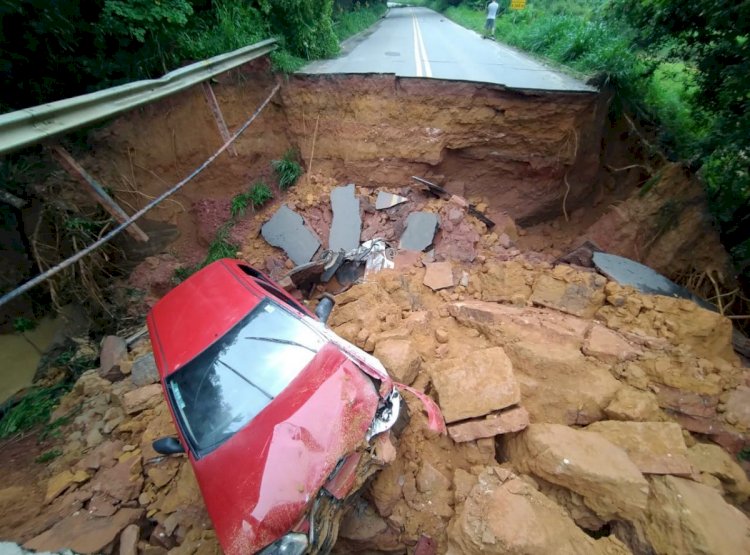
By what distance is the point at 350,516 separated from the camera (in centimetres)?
288

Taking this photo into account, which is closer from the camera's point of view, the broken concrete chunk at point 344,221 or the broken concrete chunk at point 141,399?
the broken concrete chunk at point 141,399

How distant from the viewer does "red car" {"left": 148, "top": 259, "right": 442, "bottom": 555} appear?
7.43 feet

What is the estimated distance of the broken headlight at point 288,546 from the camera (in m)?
2.14

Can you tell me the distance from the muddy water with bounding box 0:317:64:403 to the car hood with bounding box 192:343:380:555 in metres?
4.08

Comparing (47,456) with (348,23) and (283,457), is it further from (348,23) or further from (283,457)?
(348,23)

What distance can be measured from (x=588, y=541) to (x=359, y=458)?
168 cm

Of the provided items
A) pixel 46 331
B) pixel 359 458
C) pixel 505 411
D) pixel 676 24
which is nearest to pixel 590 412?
pixel 505 411

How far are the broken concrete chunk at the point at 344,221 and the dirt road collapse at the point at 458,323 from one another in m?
0.04

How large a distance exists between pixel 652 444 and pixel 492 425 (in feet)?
4.02

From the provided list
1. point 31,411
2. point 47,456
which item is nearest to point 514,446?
point 47,456

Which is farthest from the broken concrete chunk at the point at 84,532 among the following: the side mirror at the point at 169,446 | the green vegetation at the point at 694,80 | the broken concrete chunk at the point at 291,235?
the green vegetation at the point at 694,80

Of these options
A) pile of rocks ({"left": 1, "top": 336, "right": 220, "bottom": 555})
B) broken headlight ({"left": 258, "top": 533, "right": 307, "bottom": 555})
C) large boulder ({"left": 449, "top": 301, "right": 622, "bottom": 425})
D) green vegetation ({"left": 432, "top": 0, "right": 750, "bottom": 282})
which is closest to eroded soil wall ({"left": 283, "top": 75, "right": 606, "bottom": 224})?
green vegetation ({"left": 432, "top": 0, "right": 750, "bottom": 282})

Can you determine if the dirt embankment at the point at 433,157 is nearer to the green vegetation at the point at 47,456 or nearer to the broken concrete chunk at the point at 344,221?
the broken concrete chunk at the point at 344,221

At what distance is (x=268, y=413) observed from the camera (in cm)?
258
